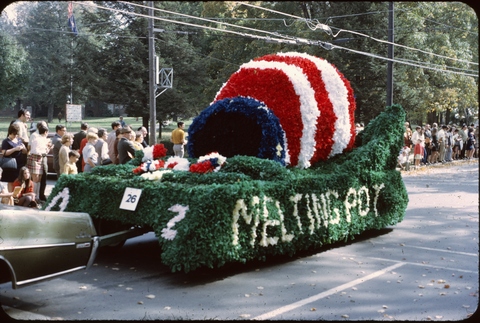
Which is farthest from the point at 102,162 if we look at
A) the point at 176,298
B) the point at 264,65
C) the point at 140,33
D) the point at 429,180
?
the point at 140,33

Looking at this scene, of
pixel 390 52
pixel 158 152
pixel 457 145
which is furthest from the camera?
pixel 457 145

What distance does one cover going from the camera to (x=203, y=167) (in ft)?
27.9

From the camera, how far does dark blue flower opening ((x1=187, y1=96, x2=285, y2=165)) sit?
30.5 feet

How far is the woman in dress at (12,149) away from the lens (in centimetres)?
1159

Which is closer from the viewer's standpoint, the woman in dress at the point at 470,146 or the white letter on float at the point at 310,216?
the white letter on float at the point at 310,216

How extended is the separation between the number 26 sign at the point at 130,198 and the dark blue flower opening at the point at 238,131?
2.16 meters

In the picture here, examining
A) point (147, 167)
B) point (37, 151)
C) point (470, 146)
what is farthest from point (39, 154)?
point (470, 146)

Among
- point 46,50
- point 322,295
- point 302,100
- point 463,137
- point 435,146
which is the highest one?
point 46,50

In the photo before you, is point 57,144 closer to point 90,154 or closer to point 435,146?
point 90,154

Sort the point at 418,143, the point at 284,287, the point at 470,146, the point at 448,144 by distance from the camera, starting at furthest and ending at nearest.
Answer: the point at 470,146 → the point at 448,144 → the point at 418,143 → the point at 284,287

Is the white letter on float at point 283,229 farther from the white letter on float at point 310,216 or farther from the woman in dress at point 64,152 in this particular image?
the woman in dress at point 64,152

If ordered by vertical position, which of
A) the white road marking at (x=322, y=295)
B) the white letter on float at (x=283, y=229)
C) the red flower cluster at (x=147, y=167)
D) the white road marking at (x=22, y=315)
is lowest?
the white road marking at (x=322, y=295)

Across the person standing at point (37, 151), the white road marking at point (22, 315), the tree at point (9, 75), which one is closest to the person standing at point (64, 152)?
the person standing at point (37, 151)

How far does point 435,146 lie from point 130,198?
23.6 m
